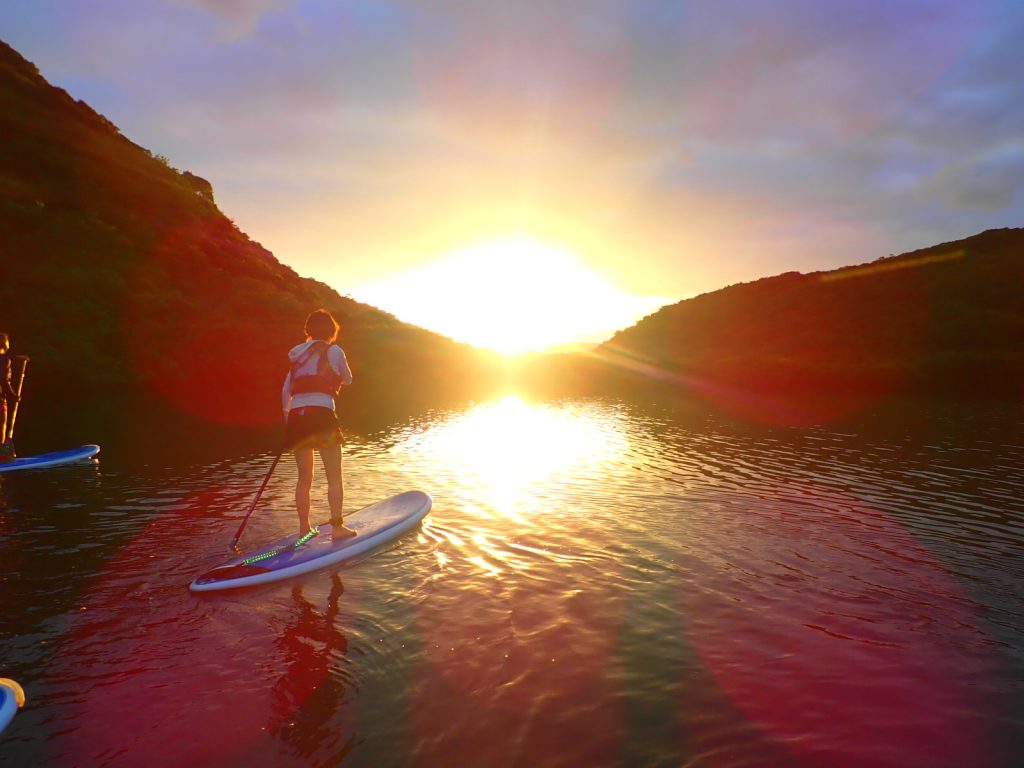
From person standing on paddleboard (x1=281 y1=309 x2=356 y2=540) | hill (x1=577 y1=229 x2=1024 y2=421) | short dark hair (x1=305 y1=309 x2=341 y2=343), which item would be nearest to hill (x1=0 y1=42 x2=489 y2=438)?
person standing on paddleboard (x1=281 y1=309 x2=356 y2=540)

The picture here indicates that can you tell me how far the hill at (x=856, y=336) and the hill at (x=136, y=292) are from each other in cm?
4021

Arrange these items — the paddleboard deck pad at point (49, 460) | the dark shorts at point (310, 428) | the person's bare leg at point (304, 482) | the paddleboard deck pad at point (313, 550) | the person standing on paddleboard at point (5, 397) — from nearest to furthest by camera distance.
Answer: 1. the paddleboard deck pad at point (313, 550)
2. the dark shorts at point (310, 428)
3. the person's bare leg at point (304, 482)
4. the person standing on paddleboard at point (5, 397)
5. the paddleboard deck pad at point (49, 460)

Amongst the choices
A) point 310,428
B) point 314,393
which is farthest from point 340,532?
point 314,393

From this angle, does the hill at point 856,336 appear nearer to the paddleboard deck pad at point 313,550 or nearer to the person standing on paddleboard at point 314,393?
the paddleboard deck pad at point 313,550

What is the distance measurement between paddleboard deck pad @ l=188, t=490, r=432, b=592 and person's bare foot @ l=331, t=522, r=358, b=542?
0.32ft

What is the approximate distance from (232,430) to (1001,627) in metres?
31.5

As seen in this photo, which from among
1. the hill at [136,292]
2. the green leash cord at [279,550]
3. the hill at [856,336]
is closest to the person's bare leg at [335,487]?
the green leash cord at [279,550]

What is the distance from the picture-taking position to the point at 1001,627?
27.4 ft

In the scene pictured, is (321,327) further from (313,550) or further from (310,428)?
(313,550)

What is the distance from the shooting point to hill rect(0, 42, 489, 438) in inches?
2018

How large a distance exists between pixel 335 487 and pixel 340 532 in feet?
2.91

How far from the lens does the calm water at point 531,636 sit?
562 cm

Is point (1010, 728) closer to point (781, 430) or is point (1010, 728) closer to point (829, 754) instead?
point (829, 754)

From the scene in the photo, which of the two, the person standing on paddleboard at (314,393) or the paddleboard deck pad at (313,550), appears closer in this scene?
the paddleboard deck pad at (313,550)
